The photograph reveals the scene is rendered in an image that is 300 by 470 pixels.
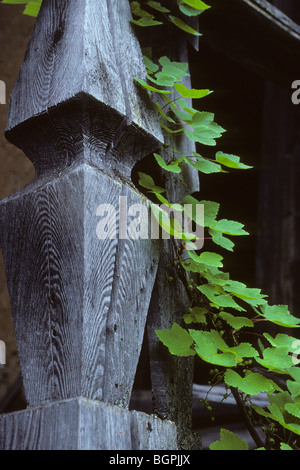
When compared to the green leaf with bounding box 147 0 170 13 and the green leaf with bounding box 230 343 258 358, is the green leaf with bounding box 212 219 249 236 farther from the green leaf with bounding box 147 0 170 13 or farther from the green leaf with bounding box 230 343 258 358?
the green leaf with bounding box 147 0 170 13

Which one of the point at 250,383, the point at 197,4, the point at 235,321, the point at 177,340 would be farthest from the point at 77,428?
the point at 197,4

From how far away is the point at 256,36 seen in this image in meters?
2.20

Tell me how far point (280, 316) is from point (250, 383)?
0.83 feet

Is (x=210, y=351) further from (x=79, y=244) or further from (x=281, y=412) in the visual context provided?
(x=79, y=244)

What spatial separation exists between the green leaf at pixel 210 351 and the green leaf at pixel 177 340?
2 centimetres

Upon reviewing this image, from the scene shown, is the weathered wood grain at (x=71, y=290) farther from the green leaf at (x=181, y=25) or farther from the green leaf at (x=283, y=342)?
the green leaf at (x=181, y=25)

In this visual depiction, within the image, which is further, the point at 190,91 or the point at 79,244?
the point at 190,91

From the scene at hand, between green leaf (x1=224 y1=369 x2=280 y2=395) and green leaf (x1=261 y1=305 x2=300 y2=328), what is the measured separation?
0.66 feet

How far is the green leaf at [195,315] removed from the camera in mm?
1327

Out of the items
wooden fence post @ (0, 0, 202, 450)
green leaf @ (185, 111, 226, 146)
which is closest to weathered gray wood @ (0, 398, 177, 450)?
wooden fence post @ (0, 0, 202, 450)

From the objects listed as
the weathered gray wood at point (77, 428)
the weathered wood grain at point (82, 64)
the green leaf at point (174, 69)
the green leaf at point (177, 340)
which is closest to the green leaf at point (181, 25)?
the green leaf at point (174, 69)

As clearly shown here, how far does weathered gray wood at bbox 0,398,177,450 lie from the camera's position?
876mm

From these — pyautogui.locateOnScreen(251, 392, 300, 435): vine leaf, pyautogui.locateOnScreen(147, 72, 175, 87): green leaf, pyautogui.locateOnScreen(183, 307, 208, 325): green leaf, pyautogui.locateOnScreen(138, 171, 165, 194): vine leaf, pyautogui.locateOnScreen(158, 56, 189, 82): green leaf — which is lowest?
pyautogui.locateOnScreen(251, 392, 300, 435): vine leaf
